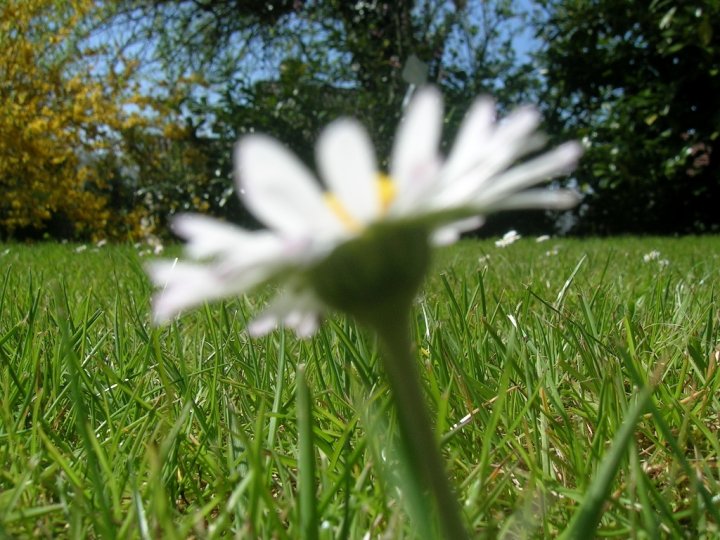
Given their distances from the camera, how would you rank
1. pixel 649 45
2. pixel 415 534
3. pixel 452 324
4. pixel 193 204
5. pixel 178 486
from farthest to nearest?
1. pixel 193 204
2. pixel 649 45
3. pixel 452 324
4. pixel 178 486
5. pixel 415 534

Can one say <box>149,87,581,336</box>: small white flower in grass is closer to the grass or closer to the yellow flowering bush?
the grass

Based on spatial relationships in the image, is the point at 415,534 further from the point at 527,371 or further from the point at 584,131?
the point at 584,131

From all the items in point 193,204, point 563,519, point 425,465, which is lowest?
point 563,519

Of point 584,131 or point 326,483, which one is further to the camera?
point 584,131

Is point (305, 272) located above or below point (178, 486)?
above

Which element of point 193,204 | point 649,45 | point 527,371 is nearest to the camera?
point 527,371

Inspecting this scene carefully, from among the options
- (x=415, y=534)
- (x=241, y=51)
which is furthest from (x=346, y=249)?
(x=241, y=51)

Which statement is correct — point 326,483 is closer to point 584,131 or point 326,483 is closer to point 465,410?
point 465,410
